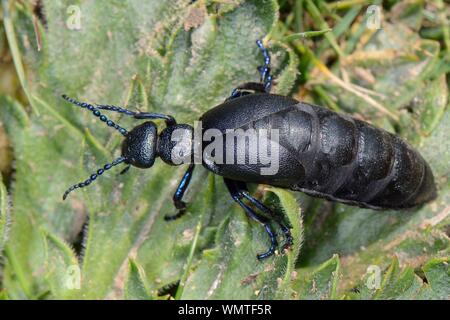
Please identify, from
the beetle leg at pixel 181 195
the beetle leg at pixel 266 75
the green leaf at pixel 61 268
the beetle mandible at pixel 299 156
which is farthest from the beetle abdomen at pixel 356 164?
the green leaf at pixel 61 268

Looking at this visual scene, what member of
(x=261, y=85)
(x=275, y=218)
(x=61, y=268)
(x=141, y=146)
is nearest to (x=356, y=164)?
(x=275, y=218)

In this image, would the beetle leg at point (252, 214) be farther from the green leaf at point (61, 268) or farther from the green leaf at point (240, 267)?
the green leaf at point (61, 268)

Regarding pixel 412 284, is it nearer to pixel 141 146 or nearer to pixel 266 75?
pixel 266 75

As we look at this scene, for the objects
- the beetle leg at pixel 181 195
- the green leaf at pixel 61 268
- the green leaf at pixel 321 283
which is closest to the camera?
the green leaf at pixel 321 283

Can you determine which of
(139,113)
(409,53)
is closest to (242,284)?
(139,113)

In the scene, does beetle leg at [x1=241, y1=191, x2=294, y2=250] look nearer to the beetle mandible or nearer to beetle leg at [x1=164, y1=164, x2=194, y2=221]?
the beetle mandible

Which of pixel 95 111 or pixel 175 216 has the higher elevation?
pixel 95 111
